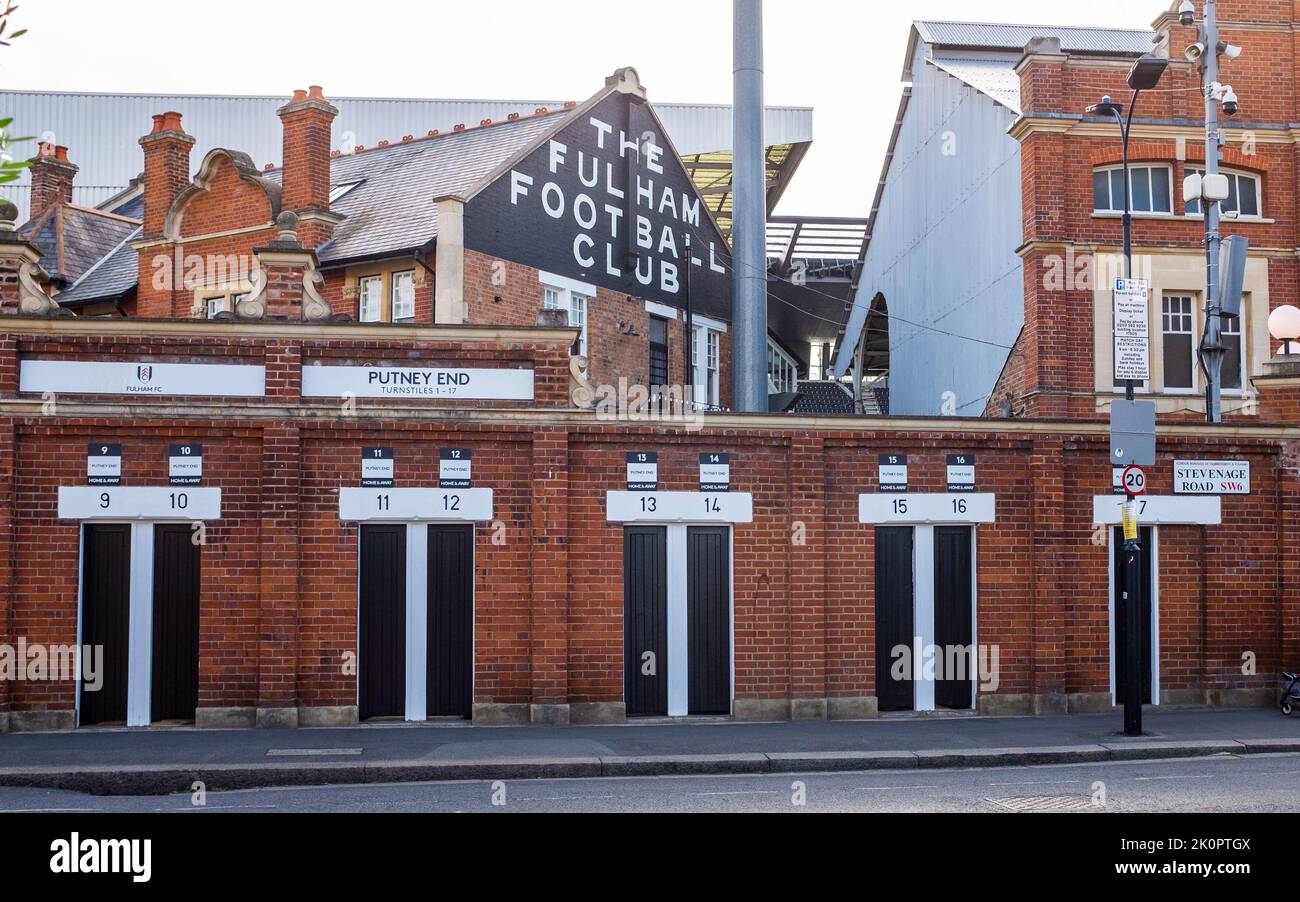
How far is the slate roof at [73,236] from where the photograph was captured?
29.5 metres

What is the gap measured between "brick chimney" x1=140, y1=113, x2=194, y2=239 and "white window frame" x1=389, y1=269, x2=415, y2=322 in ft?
22.1

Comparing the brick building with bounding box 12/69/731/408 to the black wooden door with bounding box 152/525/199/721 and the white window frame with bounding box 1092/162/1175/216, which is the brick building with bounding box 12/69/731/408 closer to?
the black wooden door with bounding box 152/525/199/721

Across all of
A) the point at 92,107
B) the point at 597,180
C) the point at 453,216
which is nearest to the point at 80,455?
the point at 453,216

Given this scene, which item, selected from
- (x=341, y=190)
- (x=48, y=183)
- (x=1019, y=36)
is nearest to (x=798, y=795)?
(x=341, y=190)

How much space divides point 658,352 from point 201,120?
2461 centimetres

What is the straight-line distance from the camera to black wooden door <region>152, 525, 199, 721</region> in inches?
604

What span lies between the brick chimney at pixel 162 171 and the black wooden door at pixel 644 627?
16.4 m

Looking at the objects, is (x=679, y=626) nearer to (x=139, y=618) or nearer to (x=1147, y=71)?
(x=139, y=618)

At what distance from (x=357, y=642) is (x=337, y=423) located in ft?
A: 8.69

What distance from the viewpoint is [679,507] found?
635 inches

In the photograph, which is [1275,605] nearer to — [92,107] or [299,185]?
[299,185]

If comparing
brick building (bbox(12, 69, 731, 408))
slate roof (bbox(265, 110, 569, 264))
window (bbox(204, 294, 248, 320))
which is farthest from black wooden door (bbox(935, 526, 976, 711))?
window (bbox(204, 294, 248, 320))

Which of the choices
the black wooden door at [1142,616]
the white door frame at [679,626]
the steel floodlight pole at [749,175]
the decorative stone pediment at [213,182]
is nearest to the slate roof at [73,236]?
the decorative stone pediment at [213,182]

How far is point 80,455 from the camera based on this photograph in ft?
49.9
